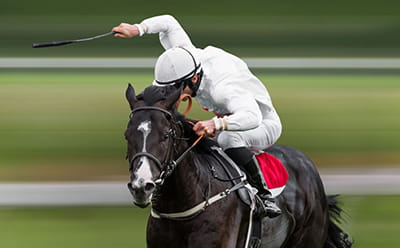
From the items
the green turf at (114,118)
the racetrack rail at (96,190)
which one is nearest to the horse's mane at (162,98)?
the racetrack rail at (96,190)

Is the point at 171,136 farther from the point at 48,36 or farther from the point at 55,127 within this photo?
the point at 48,36

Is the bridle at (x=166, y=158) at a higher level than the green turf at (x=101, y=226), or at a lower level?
higher

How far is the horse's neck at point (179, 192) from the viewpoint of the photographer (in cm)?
313

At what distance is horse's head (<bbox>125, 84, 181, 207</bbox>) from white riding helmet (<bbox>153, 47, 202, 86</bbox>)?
5.3 inches

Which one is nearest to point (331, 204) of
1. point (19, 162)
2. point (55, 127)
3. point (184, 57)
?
point (184, 57)

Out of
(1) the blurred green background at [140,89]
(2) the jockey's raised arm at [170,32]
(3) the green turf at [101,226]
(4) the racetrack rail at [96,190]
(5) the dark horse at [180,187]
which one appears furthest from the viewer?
(4) the racetrack rail at [96,190]

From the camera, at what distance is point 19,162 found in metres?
9.37

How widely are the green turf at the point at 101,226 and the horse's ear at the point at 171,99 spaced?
2.81 metres

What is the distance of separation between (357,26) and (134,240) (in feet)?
66.5

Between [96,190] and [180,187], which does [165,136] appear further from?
[96,190]

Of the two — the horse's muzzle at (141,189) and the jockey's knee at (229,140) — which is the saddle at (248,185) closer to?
the jockey's knee at (229,140)

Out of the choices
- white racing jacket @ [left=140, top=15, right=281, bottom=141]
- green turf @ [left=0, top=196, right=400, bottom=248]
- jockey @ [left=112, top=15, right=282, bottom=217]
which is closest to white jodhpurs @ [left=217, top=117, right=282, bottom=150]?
jockey @ [left=112, top=15, right=282, bottom=217]

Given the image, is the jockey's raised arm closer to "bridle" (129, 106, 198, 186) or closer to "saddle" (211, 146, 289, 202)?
"saddle" (211, 146, 289, 202)

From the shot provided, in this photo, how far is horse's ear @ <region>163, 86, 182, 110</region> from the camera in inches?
116
